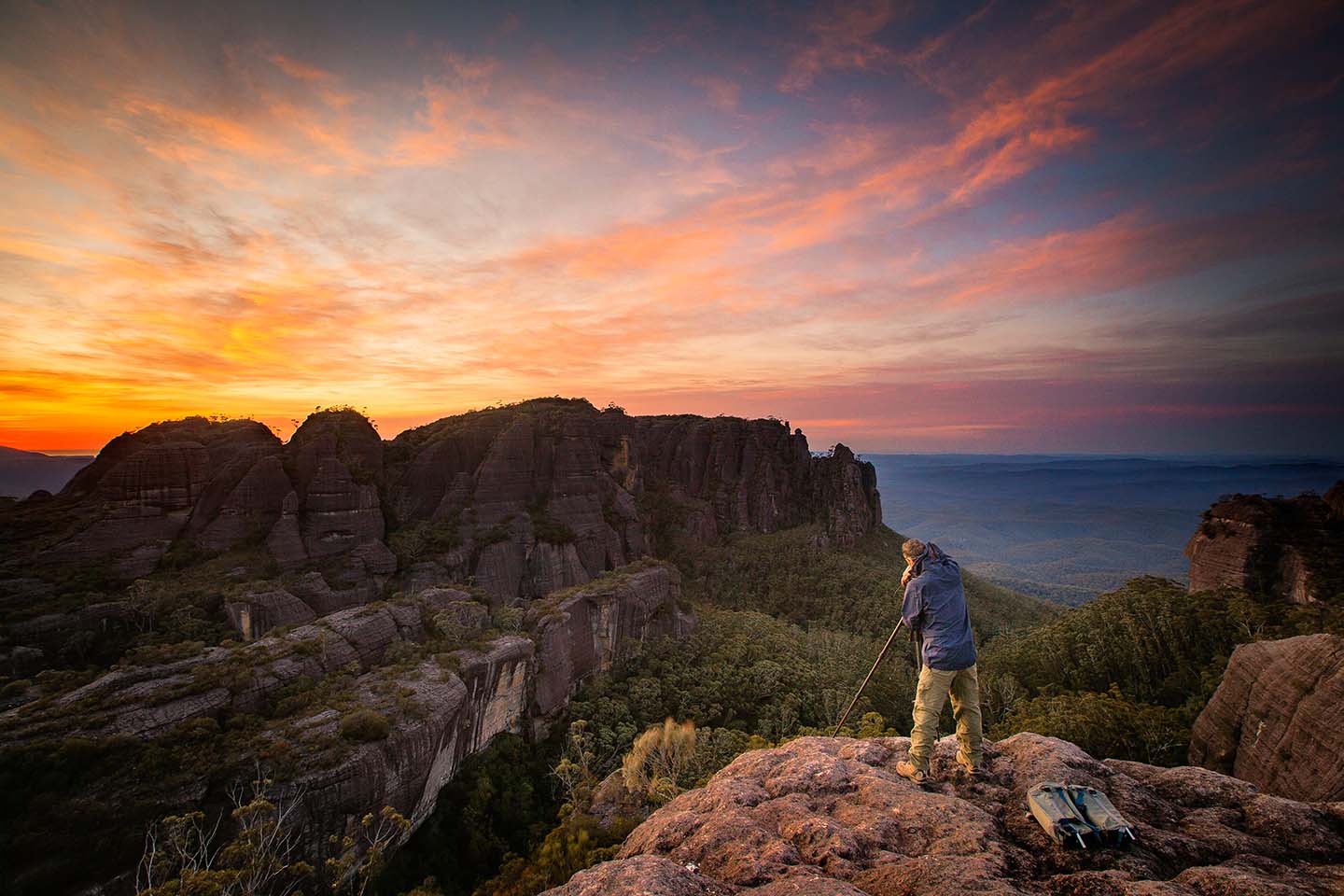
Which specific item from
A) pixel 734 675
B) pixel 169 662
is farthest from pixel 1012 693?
pixel 169 662

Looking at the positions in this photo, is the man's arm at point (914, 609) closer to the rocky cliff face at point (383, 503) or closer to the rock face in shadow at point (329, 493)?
the rocky cliff face at point (383, 503)

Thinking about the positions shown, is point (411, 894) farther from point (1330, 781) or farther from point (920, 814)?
point (1330, 781)

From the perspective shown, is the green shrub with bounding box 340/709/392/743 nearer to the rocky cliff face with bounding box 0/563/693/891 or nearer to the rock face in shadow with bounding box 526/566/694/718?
the rocky cliff face with bounding box 0/563/693/891

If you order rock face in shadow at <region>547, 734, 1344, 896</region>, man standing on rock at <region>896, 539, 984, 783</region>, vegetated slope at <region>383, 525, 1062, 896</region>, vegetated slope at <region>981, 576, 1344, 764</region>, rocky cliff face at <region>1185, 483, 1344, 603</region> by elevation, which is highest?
man standing on rock at <region>896, 539, 984, 783</region>

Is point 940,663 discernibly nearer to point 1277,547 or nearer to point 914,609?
point 914,609

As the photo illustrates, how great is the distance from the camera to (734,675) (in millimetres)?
36344

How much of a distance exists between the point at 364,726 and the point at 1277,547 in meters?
49.0

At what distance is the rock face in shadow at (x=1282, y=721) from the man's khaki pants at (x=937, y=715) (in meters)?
7.07

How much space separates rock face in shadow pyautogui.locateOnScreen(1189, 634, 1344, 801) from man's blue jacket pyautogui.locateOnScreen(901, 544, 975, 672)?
7.68 metres

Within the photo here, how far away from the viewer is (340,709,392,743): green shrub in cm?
1844

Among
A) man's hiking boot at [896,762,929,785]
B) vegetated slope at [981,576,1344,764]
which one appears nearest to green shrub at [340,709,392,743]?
man's hiking boot at [896,762,929,785]

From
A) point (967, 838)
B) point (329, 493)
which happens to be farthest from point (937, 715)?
point (329, 493)

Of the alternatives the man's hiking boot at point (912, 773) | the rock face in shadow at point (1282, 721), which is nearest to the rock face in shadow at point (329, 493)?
the man's hiking boot at point (912, 773)

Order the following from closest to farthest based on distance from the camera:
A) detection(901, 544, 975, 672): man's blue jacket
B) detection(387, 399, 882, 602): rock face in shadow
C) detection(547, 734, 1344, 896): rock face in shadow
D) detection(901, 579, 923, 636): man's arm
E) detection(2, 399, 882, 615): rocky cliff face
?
detection(547, 734, 1344, 896): rock face in shadow < detection(901, 544, 975, 672): man's blue jacket < detection(901, 579, 923, 636): man's arm < detection(2, 399, 882, 615): rocky cliff face < detection(387, 399, 882, 602): rock face in shadow
